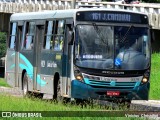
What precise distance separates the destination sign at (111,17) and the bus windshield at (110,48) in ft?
0.78

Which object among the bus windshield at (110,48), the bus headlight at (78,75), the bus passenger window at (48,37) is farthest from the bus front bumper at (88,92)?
the bus passenger window at (48,37)

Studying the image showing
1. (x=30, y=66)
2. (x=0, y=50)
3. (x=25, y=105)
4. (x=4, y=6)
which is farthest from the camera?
(x=0, y=50)

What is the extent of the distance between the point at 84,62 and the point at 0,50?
83393 millimetres

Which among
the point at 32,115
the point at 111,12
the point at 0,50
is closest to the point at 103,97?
the point at 111,12

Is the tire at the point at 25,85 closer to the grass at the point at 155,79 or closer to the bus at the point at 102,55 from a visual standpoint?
the bus at the point at 102,55

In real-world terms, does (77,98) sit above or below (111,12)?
below

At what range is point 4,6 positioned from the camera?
213 feet

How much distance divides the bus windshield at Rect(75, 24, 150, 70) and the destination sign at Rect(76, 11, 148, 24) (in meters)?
0.24

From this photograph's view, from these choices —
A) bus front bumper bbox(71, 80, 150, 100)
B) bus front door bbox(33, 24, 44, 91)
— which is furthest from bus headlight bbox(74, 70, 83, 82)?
bus front door bbox(33, 24, 44, 91)

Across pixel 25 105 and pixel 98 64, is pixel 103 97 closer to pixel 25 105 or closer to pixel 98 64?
pixel 98 64

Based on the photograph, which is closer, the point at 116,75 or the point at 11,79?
the point at 116,75

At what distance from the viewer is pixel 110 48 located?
21391 mm

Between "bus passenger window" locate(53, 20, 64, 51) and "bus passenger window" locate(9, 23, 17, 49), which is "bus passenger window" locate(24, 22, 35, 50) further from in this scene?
"bus passenger window" locate(53, 20, 64, 51)

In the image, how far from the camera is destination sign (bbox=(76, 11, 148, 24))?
2159 cm
